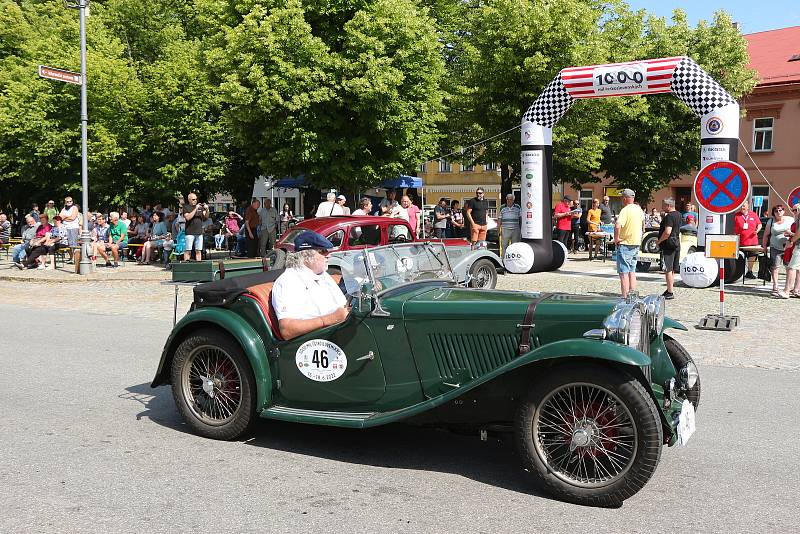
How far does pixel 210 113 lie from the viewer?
31719 mm

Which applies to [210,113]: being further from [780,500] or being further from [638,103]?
[780,500]

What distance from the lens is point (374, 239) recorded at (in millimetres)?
12883

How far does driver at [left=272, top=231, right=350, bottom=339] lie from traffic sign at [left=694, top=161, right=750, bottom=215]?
6469 mm

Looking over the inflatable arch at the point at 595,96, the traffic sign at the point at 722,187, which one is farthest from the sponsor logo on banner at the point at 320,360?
the inflatable arch at the point at 595,96

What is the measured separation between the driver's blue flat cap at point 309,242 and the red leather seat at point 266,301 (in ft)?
1.31

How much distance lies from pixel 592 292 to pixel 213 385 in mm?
9422

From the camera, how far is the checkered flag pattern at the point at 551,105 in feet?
54.2

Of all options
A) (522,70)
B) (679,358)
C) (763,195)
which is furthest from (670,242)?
(763,195)

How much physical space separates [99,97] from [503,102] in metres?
16.7

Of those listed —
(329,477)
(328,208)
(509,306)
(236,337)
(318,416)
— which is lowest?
(329,477)

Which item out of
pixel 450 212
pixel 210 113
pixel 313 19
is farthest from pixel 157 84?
pixel 450 212

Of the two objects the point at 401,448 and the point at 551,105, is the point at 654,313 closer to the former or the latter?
the point at 401,448

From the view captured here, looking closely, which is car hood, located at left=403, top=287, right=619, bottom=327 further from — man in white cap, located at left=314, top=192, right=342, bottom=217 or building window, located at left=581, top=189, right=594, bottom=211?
building window, located at left=581, top=189, right=594, bottom=211

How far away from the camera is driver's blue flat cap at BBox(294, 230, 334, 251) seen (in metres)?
5.58
